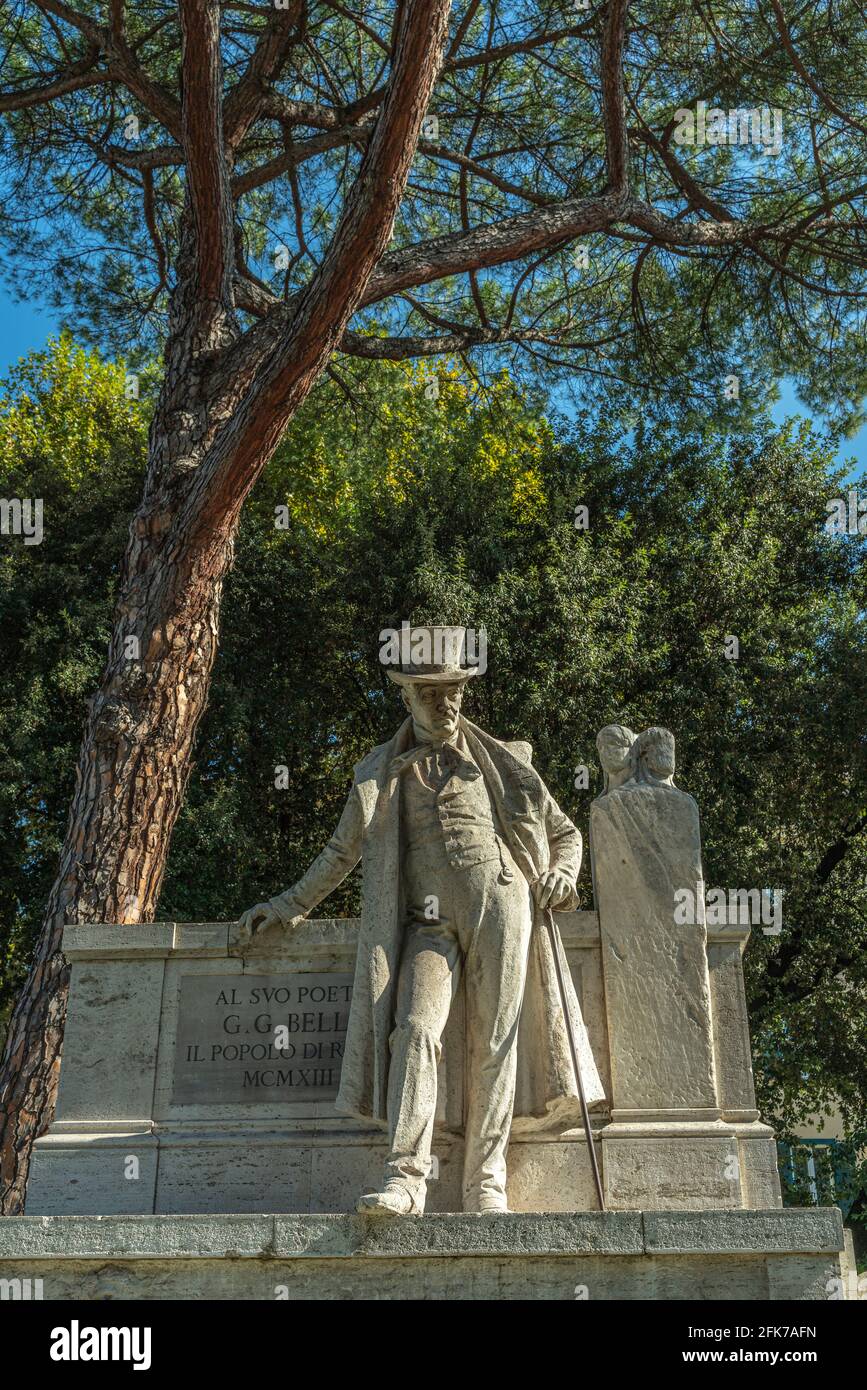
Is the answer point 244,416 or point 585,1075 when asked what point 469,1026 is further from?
point 244,416

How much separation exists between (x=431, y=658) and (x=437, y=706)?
0.85ft

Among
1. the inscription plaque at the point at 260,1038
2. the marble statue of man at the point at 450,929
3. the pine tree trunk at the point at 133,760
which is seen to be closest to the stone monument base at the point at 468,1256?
the marble statue of man at the point at 450,929

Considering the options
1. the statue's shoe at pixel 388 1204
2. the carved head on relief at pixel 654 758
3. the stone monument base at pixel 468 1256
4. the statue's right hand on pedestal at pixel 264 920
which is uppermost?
the carved head on relief at pixel 654 758

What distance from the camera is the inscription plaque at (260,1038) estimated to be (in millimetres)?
6852

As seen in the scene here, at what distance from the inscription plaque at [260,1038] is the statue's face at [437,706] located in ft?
4.20

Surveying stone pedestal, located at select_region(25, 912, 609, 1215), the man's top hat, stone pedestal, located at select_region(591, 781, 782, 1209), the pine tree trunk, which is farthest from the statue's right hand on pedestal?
the pine tree trunk

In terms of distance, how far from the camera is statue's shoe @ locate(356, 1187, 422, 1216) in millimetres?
5570

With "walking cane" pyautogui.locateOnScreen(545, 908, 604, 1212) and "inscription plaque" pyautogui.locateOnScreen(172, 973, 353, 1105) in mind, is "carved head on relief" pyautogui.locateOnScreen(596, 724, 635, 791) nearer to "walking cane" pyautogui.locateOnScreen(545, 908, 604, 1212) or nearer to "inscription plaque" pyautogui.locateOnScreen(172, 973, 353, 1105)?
"walking cane" pyautogui.locateOnScreen(545, 908, 604, 1212)

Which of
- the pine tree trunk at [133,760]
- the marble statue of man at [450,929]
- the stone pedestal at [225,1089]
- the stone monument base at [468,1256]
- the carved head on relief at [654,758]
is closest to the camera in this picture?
the stone monument base at [468,1256]

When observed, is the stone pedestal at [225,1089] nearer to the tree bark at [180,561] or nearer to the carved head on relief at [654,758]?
the carved head on relief at [654,758]

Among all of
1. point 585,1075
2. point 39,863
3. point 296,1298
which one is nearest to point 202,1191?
point 296,1298

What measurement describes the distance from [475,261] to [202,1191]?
7.64m

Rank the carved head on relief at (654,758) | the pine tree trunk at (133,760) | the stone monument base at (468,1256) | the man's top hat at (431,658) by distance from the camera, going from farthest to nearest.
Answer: the pine tree trunk at (133,760), the carved head on relief at (654,758), the man's top hat at (431,658), the stone monument base at (468,1256)

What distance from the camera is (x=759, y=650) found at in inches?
572
